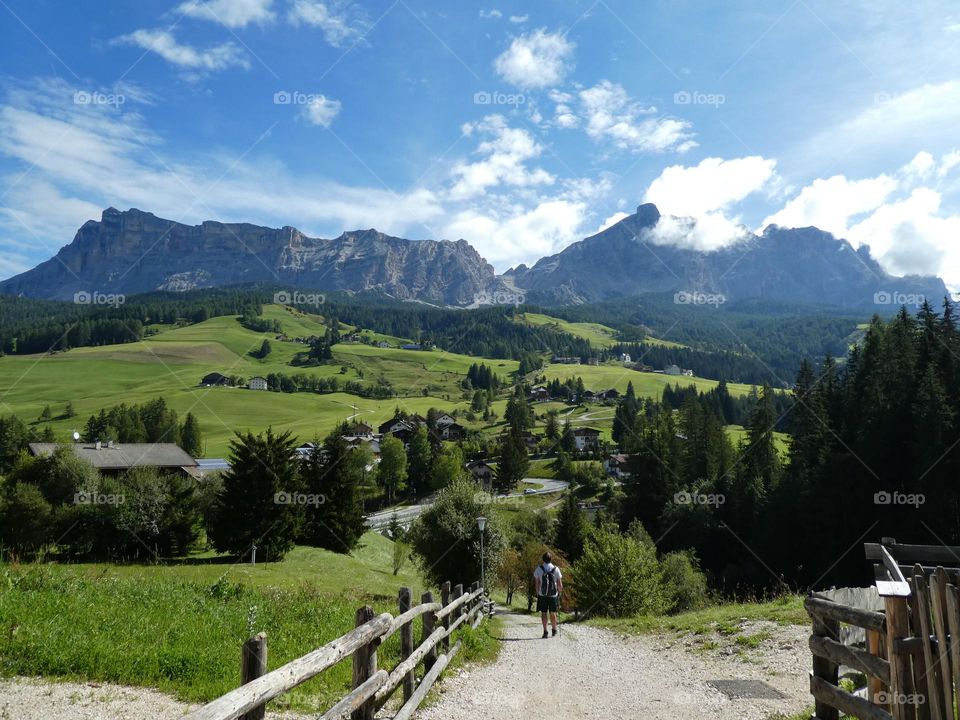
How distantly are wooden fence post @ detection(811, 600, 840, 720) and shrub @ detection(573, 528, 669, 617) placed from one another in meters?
23.1

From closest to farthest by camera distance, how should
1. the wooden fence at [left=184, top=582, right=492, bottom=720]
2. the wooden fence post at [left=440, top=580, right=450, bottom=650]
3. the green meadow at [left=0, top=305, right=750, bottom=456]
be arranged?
the wooden fence at [left=184, top=582, right=492, bottom=720] < the wooden fence post at [left=440, top=580, right=450, bottom=650] < the green meadow at [left=0, top=305, right=750, bottom=456]

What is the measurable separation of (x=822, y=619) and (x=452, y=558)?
25.5 metres

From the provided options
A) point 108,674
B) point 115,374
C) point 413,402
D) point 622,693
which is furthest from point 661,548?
point 115,374

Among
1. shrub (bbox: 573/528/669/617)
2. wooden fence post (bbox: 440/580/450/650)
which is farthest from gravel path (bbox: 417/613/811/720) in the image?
shrub (bbox: 573/528/669/617)

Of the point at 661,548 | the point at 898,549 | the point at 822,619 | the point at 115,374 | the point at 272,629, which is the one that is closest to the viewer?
the point at 822,619

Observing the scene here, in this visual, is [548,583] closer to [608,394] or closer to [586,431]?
[586,431]

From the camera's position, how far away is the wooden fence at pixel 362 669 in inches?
162

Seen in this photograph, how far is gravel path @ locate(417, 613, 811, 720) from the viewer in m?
9.00

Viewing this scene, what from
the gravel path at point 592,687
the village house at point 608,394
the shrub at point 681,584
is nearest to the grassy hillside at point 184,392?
the village house at point 608,394

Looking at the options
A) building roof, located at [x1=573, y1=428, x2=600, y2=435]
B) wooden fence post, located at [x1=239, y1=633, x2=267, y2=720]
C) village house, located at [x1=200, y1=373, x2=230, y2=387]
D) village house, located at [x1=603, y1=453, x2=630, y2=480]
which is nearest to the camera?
wooden fence post, located at [x1=239, y1=633, x2=267, y2=720]

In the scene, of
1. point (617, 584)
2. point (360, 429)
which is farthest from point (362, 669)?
point (360, 429)

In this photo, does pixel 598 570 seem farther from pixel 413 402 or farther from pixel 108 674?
pixel 413 402

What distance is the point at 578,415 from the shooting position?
167 meters

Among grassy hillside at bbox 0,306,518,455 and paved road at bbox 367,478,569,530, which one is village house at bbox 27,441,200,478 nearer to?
paved road at bbox 367,478,569,530
